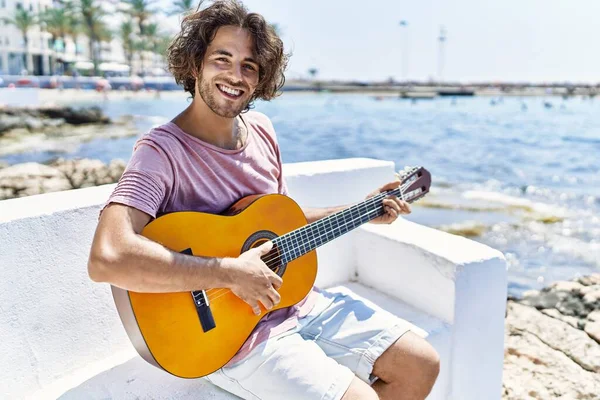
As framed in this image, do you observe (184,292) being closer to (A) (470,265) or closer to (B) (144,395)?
(B) (144,395)

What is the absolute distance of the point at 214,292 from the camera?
176 cm

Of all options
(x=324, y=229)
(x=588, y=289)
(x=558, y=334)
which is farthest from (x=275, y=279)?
(x=588, y=289)

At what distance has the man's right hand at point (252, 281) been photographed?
67.5 inches

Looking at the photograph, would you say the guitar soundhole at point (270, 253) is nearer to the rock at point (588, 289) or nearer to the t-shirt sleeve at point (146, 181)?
the t-shirt sleeve at point (146, 181)

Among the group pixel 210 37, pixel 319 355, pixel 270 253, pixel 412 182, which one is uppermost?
pixel 210 37

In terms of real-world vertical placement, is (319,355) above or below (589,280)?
above

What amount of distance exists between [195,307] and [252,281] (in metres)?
0.19

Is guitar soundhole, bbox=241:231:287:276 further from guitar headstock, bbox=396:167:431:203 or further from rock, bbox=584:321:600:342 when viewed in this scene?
rock, bbox=584:321:600:342

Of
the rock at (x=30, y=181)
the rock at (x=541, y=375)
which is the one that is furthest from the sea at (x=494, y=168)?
the rock at (x=30, y=181)

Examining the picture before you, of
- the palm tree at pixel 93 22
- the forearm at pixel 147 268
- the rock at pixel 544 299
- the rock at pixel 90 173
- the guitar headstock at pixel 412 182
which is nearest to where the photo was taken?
the forearm at pixel 147 268

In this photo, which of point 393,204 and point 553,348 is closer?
point 393,204

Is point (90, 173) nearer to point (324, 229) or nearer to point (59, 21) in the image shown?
point (324, 229)

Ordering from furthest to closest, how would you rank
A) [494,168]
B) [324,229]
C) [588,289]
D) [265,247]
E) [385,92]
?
[385,92]
[494,168]
[588,289]
[324,229]
[265,247]

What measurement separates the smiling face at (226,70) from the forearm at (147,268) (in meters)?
0.59
